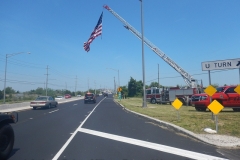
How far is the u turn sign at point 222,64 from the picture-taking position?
14.0 metres

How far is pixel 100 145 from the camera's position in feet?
30.5

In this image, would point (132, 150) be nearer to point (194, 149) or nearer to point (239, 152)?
point (194, 149)

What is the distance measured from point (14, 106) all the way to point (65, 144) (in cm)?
2916

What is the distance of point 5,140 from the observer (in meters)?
7.47

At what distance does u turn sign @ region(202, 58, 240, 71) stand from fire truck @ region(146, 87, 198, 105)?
18.5 m

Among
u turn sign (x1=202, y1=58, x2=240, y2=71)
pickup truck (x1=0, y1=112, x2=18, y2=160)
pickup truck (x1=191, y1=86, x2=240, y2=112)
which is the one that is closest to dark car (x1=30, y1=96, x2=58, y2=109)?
pickup truck (x1=191, y1=86, x2=240, y2=112)

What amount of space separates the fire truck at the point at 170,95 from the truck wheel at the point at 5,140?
27.5m

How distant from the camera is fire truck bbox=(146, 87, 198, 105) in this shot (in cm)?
3362

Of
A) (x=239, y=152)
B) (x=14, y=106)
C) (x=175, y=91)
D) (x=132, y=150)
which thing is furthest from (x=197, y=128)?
(x=14, y=106)

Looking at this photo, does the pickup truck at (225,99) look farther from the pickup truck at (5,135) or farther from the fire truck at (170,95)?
the pickup truck at (5,135)

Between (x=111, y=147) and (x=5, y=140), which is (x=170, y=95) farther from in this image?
(x=5, y=140)

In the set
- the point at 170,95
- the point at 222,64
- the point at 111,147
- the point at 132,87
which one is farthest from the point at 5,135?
the point at 132,87

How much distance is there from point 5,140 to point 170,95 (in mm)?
29474

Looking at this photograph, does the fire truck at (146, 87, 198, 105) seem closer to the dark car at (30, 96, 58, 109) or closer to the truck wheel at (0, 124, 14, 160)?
the dark car at (30, 96, 58, 109)
